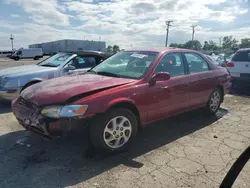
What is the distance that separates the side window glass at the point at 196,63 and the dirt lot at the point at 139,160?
3.99ft

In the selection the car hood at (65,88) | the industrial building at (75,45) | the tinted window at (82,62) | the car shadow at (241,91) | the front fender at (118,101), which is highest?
the industrial building at (75,45)

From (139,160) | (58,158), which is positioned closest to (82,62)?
(58,158)

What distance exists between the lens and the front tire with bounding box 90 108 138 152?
120 inches

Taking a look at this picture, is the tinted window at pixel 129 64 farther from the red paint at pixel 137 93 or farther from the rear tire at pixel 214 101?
the rear tire at pixel 214 101

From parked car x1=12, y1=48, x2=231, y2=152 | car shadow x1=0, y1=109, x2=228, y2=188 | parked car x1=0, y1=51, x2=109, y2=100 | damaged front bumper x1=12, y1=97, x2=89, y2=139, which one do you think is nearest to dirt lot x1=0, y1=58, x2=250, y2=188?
car shadow x1=0, y1=109, x2=228, y2=188

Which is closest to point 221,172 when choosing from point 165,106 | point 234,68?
point 165,106

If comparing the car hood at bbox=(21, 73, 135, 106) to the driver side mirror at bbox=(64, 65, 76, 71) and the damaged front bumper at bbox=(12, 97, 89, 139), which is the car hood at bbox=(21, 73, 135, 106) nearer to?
the damaged front bumper at bbox=(12, 97, 89, 139)

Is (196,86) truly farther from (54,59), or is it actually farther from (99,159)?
(54,59)

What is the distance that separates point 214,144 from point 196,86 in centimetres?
128

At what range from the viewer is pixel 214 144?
3.75 metres

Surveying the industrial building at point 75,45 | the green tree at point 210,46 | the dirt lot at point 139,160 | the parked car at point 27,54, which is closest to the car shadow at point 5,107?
the dirt lot at point 139,160

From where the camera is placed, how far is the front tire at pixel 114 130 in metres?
3.04

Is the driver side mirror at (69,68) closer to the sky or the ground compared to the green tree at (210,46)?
closer to the ground

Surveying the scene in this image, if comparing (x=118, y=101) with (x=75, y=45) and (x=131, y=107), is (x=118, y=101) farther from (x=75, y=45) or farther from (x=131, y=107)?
(x=75, y=45)
